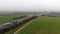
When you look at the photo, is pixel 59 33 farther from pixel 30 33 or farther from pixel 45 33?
pixel 30 33

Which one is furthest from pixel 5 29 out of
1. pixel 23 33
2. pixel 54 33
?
pixel 54 33

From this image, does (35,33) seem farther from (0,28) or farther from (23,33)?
(0,28)

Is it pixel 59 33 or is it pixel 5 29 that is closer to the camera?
pixel 59 33

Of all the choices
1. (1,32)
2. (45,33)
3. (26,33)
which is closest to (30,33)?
(26,33)

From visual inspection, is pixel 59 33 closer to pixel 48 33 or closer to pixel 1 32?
pixel 48 33

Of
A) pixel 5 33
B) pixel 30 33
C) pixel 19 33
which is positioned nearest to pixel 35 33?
pixel 30 33

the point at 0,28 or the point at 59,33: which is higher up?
A: the point at 0,28

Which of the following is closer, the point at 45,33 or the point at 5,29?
the point at 45,33
